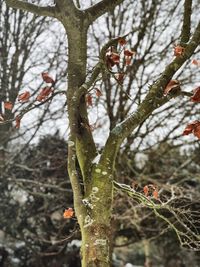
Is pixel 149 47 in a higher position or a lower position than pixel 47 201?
higher

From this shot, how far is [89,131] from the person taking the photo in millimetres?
3508

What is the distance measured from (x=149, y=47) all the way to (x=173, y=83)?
673 cm

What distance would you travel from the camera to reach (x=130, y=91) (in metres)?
9.99

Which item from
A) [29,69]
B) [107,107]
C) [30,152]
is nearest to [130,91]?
[107,107]

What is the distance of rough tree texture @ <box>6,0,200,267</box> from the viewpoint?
314 centimetres

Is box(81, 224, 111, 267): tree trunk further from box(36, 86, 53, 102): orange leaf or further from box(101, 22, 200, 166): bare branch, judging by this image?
box(36, 86, 53, 102): orange leaf

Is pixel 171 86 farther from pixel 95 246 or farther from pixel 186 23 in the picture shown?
pixel 95 246

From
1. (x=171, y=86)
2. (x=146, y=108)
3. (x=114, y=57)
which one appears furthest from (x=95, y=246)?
(x=114, y=57)

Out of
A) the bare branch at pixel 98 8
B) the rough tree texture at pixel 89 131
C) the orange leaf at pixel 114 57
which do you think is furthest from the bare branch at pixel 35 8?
the orange leaf at pixel 114 57

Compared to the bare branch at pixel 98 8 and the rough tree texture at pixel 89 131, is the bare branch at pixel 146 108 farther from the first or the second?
the bare branch at pixel 98 8

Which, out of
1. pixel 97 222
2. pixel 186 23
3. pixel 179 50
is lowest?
pixel 97 222

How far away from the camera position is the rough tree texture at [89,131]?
3141mm

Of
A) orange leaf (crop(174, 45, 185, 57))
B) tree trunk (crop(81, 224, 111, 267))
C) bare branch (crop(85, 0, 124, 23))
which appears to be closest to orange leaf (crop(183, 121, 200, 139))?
orange leaf (crop(174, 45, 185, 57))

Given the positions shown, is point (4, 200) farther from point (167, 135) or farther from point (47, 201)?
point (167, 135)
